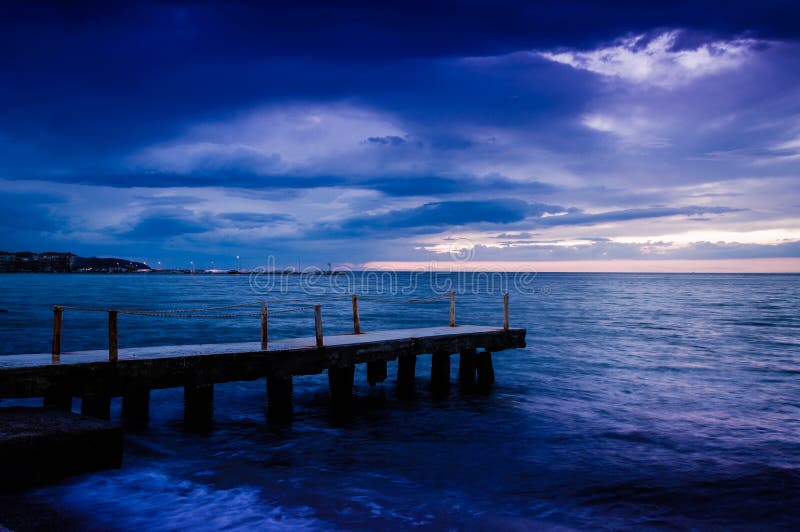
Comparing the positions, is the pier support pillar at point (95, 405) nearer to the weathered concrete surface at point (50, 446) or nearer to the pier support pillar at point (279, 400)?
the weathered concrete surface at point (50, 446)

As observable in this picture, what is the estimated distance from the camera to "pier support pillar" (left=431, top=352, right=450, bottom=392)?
17219mm

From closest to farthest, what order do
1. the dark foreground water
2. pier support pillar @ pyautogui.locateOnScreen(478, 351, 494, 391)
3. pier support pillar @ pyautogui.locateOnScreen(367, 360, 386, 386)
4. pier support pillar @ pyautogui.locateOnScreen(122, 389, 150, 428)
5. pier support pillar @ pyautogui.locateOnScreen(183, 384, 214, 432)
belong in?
1. the dark foreground water
2. pier support pillar @ pyautogui.locateOnScreen(183, 384, 214, 432)
3. pier support pillar @ pyautogui.locateOnScreen(122, 389, 150, 428)
4. pier support pillar @ pyautogui.locateOnScreen(367, 360, 386, 386)
5. pier support pillar @ pyautogui.locateOnScreen(478, 351, 494, 391)

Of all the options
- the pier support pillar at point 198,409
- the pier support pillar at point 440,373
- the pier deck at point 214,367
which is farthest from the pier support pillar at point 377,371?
the pier support pillar at point 198,409

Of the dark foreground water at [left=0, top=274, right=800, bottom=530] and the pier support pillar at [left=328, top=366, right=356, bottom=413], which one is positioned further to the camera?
the pier support pillar at [left=328, top=366, right=356, bottom=413]

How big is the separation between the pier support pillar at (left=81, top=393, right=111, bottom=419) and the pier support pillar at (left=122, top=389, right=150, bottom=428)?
98.8 inches

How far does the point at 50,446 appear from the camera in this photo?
25.8 ft

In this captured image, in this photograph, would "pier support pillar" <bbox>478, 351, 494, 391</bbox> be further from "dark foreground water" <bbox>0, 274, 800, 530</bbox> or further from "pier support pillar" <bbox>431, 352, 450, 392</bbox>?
"pier support pillar" <bbox>431, 352, 450, 392</bbox>

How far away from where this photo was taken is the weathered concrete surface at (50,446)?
7570 millimetres

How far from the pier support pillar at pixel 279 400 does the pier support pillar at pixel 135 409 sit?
2860 mm

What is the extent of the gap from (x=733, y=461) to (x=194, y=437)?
36.0 ft

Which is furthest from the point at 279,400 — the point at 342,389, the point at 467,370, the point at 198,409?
the point at 467,370

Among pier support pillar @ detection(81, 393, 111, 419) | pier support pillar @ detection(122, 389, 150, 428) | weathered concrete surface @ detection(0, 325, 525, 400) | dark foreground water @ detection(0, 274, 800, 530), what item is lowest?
dark foreground water @ detection(0, 274, 800, 530)

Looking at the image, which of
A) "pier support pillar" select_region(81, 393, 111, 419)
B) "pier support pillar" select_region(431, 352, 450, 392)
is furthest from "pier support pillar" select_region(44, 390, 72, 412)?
"pier support pillar" select_region(431, 352, 450, 392)

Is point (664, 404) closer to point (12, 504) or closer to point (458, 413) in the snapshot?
point (458, 413)
